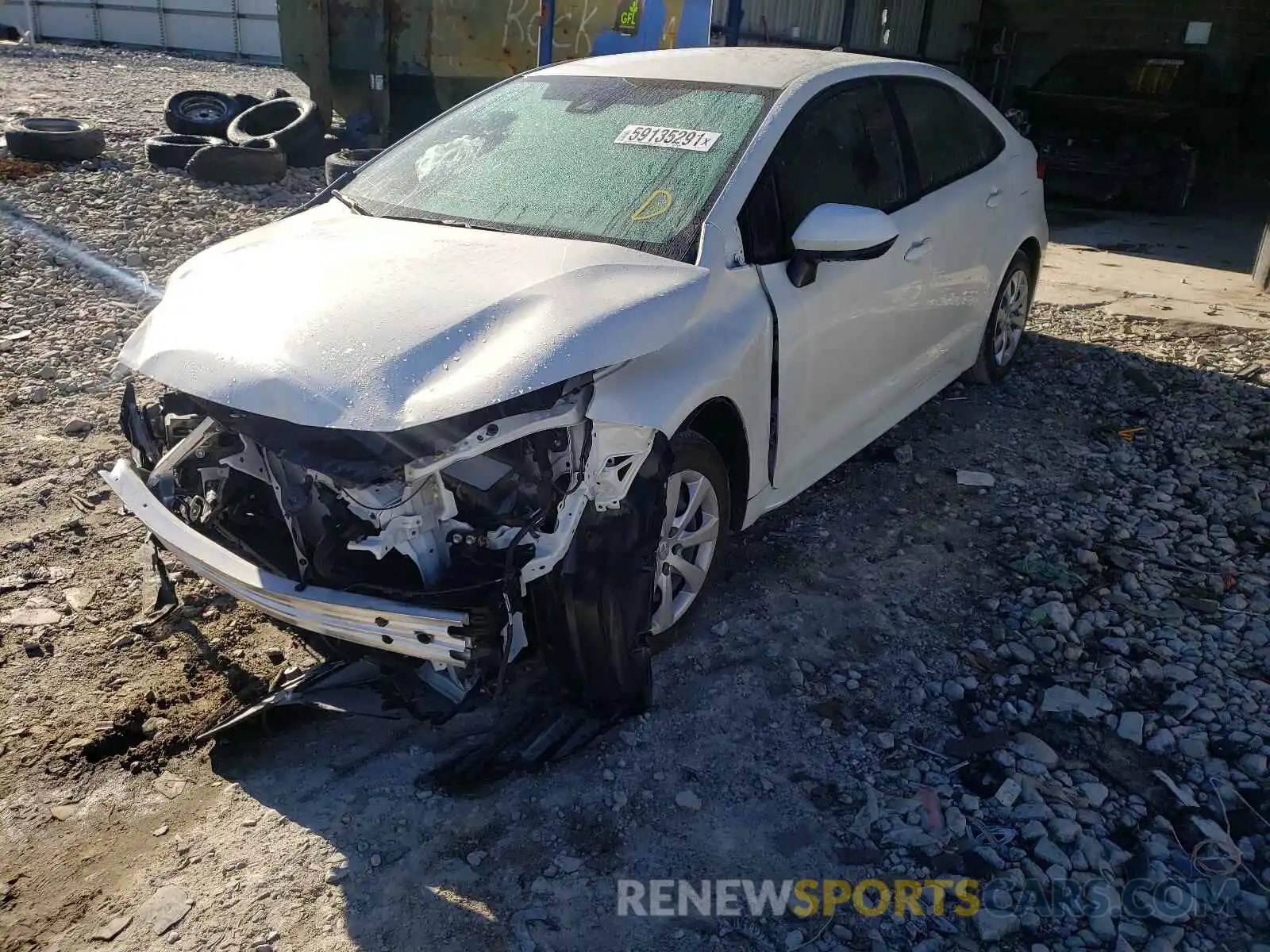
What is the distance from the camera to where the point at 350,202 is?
398 centimetres

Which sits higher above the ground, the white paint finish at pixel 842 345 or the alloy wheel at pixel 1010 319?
the white paint finish at pixel 842 345

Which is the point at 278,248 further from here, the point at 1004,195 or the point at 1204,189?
the point at 1204,189

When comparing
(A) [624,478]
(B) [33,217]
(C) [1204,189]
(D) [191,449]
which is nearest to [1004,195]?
(A) [624,478]

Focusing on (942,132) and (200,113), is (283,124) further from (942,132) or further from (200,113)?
(942,132)

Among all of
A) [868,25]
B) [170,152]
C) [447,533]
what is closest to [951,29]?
[868,25]

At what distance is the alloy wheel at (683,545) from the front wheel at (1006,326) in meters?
2.61

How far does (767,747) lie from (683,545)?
682mm

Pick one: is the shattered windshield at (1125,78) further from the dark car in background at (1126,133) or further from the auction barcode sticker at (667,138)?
the auction barcode sticker at (667,138)

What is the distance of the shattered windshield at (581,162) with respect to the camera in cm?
348

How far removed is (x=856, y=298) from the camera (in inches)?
153

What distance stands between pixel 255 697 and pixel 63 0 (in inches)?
1101

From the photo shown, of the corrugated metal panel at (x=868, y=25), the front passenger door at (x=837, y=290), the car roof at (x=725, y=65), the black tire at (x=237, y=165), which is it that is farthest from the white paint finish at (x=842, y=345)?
the corrugated metal panel at (x=868, y=25)

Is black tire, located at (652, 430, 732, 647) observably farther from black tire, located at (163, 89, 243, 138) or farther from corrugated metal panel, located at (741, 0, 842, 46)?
corrugated metal panel, located at (741, 0, 842, 46)

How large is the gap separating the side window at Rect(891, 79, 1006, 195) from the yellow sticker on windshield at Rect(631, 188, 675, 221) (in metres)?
1.43
